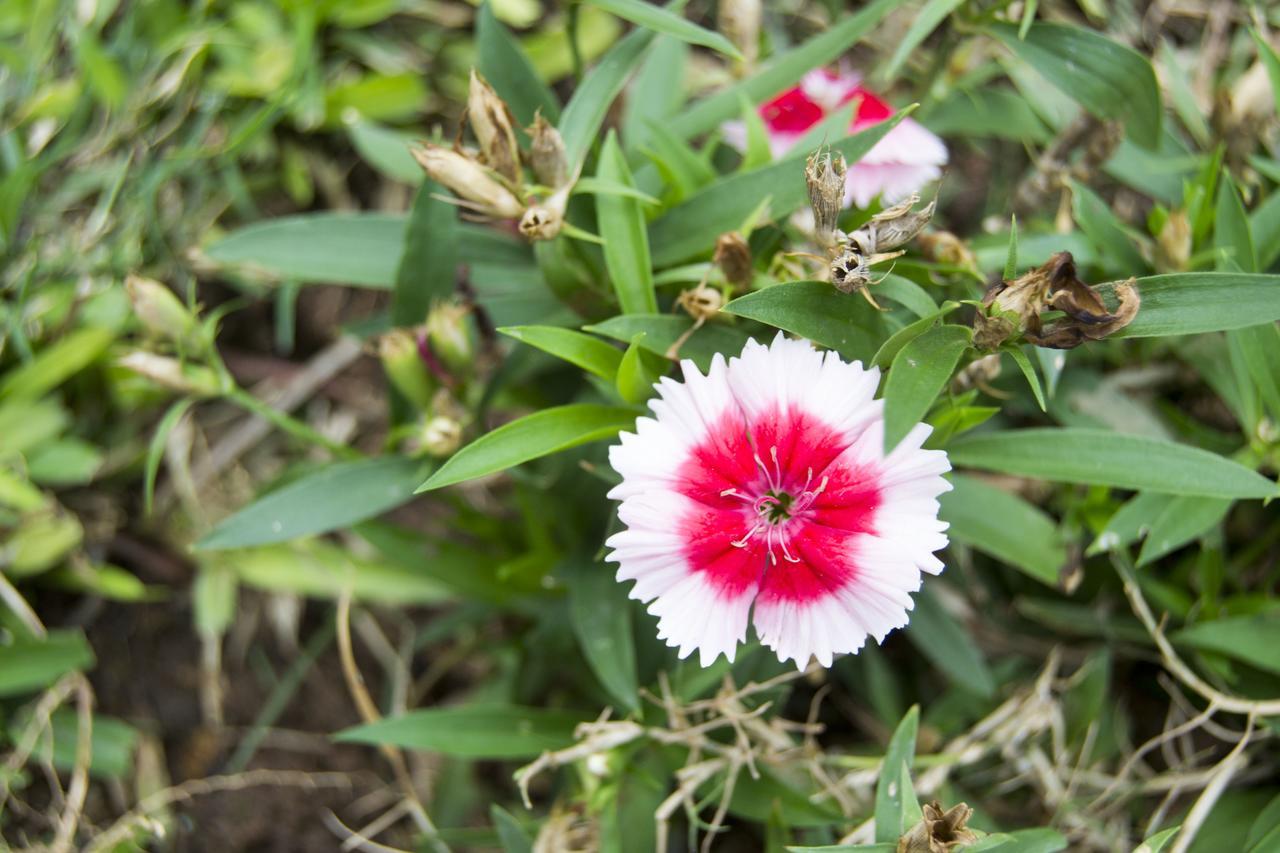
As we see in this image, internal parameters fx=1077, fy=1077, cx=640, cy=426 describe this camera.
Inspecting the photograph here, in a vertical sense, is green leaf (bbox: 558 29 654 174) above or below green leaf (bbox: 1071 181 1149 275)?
above

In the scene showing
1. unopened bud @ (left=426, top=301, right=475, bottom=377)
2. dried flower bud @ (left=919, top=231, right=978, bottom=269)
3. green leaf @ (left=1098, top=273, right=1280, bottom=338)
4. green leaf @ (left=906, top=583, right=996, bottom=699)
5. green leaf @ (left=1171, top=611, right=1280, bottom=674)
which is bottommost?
green leaf @ (left=906, top=583, right=996, bottom=699)

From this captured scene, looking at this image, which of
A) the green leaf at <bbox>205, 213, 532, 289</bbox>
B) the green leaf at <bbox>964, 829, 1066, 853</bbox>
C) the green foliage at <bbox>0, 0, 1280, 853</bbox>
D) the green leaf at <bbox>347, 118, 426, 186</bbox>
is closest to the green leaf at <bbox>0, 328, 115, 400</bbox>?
the green foliage at <bbox>0, 0, 1280, 853</bbox>

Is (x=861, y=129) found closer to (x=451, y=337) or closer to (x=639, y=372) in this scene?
(x=639, y=372)

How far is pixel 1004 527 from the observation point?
1464 mm

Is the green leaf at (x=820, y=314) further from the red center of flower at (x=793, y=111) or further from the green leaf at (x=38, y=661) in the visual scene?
the green leaf at (x=38, y=661)

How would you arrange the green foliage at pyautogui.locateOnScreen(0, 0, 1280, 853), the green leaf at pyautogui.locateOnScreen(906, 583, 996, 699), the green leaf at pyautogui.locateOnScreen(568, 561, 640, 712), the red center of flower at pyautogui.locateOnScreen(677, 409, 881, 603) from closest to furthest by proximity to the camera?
the red center of flower at pyautogui.locateOnScreen(677, 409, 881, 603) → the green foliage at pyautogui.locateOnScreen(0, 0, 1280, 853) → the green leaf at pyautogui.locateOnScreen(568, 561, 640, 712) → the green leaf at pyautogui.locateOnScreen(906, 583, 996, 699)

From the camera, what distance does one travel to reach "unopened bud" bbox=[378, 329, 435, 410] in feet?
4.76

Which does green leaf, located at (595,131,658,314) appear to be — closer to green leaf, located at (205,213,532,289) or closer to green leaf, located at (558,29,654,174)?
green leaf, located at (558,29,654,174)

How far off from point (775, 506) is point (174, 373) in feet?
2.76

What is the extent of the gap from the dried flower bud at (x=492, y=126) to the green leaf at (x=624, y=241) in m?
0.14

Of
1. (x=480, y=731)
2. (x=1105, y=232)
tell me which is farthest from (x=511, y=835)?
(x=1105, y=232)

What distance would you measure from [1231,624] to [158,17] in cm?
216

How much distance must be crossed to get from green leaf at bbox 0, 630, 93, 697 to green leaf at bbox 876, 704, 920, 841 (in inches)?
53.1

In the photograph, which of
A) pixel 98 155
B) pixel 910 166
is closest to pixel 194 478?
pixel 98 155
